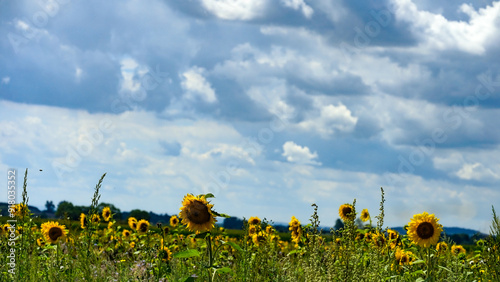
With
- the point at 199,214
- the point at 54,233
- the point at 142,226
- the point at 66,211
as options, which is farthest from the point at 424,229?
the point at 142,226

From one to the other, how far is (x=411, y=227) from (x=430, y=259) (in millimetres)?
1386

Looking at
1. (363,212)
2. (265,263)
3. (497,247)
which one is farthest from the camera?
(363,212)

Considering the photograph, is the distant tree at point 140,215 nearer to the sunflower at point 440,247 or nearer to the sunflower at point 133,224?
the sunflower at point 133,224

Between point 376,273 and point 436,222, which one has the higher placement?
point 436,222

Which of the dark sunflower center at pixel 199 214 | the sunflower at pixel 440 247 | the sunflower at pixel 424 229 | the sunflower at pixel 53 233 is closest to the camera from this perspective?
the dark sunflower center at pixel 199 214

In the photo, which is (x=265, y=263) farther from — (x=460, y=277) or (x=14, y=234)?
(x=14, y=234)

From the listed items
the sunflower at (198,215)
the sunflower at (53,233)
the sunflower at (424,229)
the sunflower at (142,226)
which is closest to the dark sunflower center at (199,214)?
the sunflower at (198,215)

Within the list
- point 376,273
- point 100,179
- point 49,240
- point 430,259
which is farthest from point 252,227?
point 100,179

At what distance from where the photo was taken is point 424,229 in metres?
6.51

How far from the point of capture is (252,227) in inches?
→ 445

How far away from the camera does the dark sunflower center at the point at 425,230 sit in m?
6.43

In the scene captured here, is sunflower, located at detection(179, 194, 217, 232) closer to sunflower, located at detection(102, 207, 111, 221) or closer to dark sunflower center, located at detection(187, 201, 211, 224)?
dark sunflower center, located at detection(187, 201, 211, 224)

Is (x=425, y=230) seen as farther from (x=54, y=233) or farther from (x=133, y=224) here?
(x=133, y=224)

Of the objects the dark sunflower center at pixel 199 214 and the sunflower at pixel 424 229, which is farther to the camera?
the sunflower at pixel 424 229
